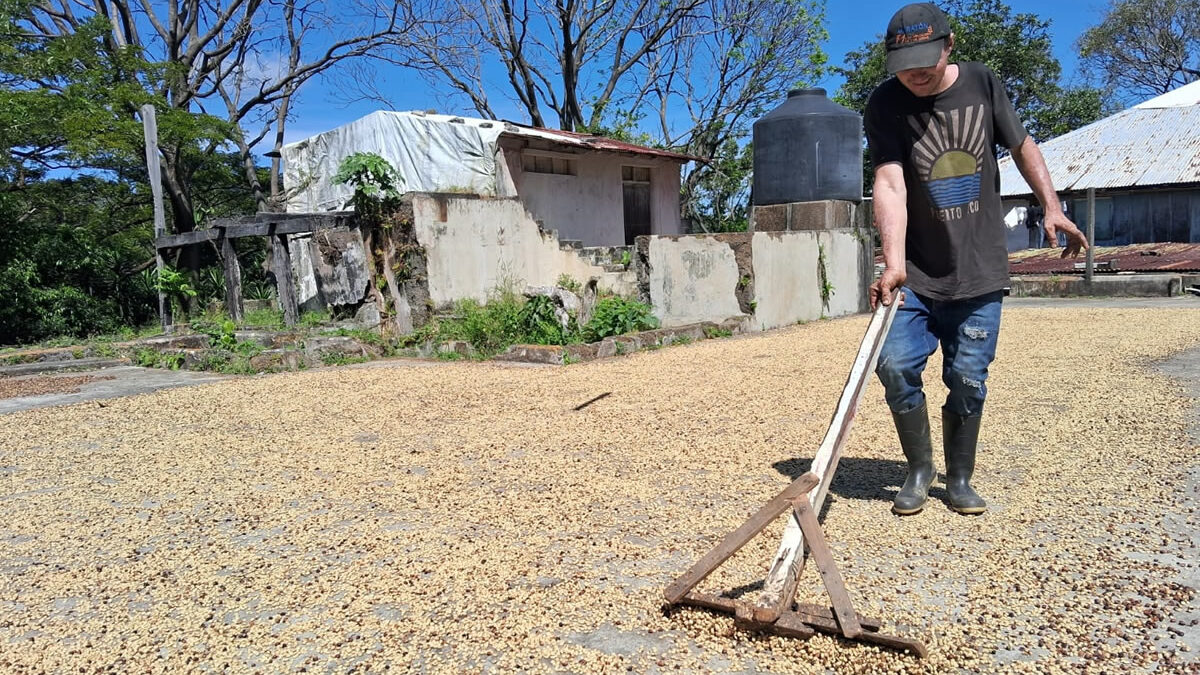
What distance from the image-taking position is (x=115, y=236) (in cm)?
1548

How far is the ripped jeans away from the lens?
2.86 m

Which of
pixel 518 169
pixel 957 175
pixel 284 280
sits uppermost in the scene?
pixel 518 169

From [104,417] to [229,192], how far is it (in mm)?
17579

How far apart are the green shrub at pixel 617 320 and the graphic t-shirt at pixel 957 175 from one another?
18.5ft

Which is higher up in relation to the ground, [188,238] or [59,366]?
[188,238]

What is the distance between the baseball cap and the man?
0.02 m

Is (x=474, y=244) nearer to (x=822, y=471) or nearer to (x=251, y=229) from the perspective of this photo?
(x=251, y=229)

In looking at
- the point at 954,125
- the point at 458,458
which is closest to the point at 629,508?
the point at 458,458

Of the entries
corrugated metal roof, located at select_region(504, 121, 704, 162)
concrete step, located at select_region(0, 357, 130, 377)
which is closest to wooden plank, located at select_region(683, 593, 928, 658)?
concrete step, located at select_region(0, 357, 130, 377)

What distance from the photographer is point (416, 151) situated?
1398 centimetres

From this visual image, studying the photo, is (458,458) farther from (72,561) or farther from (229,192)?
(229,192)

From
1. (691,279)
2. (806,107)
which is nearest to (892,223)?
(691,279)

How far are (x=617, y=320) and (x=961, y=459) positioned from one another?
5.95 m

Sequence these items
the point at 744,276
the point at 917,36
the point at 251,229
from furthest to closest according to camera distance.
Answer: the point at 251,229 < the point at 744,276 < the point at 917,36
